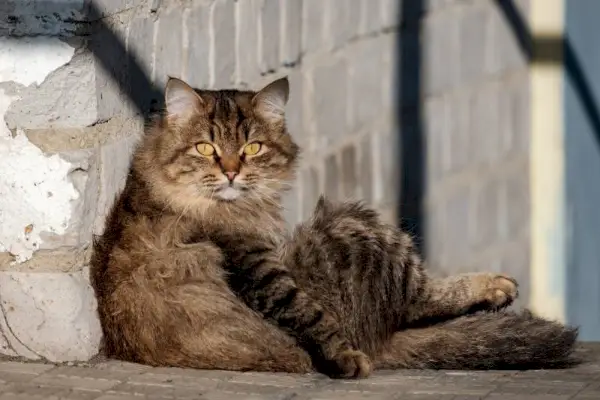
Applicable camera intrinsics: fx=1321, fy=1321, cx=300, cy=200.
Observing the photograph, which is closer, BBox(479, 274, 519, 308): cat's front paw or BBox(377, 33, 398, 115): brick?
BBox(479, 274, 519, 308): cat's front paw

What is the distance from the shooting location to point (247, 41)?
4.95 metres

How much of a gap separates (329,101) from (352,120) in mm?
229

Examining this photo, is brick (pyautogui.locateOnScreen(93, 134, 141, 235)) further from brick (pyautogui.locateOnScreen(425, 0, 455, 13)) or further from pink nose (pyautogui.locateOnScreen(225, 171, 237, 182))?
brick (pyautogui.locateOnScreen(425, 0, 455, 13))

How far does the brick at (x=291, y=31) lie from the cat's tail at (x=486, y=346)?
64.9 inches

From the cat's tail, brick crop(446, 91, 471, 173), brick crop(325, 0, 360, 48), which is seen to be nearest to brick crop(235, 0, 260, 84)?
brick crop(325, 0, 360, 48)

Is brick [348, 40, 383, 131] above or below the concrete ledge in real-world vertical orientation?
above

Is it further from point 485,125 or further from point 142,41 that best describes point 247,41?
point 485,125

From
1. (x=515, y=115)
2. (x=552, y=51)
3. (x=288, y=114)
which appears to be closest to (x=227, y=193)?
(x=288, y=114)

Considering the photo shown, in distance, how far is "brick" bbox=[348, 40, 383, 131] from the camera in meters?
5.81

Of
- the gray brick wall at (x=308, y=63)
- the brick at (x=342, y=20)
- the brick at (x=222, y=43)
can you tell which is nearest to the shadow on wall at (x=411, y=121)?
the gray brick wall at (x=308, y=63)

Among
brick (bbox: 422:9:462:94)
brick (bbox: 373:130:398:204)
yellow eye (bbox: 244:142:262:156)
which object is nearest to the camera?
yellow eye (bbox: 244:142:262:156)

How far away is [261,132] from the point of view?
427 cm

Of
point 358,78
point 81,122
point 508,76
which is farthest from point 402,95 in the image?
point 81,122

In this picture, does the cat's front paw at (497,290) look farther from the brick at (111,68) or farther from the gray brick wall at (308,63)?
the brick at (111,68)
